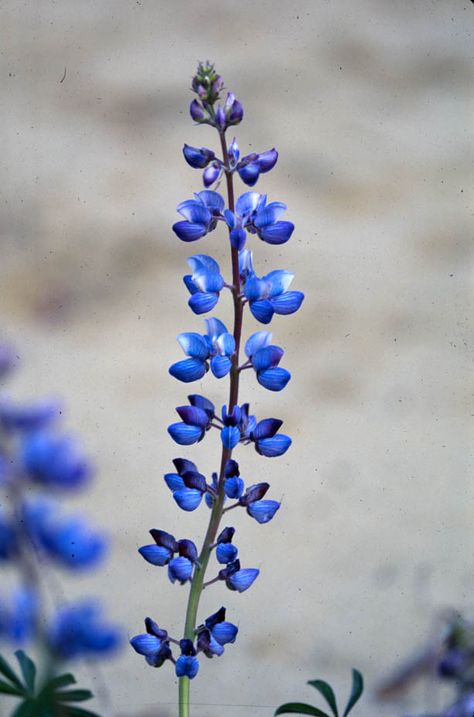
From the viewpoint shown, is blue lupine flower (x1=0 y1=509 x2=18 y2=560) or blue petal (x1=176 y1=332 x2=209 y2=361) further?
blue petal (x1=176 y1=332 x2=209 y2=361)

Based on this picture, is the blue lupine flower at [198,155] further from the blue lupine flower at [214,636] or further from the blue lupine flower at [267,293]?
the blue lupine flower at [214,636]

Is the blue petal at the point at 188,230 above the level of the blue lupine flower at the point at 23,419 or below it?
above

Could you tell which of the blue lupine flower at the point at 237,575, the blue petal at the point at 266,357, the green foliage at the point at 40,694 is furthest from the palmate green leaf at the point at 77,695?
the blue petal at the point at 266,357

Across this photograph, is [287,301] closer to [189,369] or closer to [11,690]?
[189,369]

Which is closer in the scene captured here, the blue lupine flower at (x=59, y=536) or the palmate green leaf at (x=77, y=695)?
the blue lupine flower at (x=59, y=536)

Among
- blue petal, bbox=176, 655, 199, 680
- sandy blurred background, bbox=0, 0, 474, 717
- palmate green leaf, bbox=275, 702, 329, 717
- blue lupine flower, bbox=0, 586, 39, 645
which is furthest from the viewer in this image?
sandy blurred background, bbox=0, 0, 474, 717

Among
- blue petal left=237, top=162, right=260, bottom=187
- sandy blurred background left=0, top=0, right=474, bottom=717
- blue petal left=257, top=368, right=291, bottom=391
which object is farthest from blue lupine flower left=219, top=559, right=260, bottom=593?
sandy blurred background left=0, top=0, right=474, bottom=717

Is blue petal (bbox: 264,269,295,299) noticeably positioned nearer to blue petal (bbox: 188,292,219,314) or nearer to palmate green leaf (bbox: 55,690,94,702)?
blue petal (bbox: 188,292,219,314)

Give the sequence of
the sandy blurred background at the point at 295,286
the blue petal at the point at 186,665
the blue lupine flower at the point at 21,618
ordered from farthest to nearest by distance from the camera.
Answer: the sandy blurred background at the point at 295,286
the blue petal at the point at 186,665
the blue lupine flower at the point at 21,618
